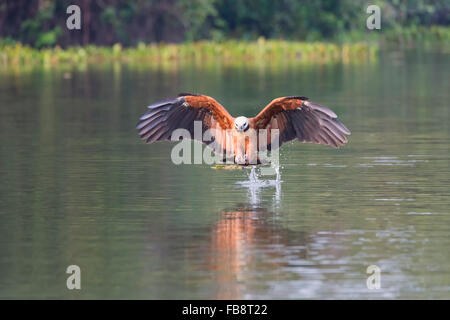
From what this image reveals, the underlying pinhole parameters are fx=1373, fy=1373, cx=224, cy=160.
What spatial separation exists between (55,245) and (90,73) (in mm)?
31534

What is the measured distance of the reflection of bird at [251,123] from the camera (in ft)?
49.0

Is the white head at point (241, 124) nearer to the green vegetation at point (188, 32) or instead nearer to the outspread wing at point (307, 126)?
the outspread wing at point (307, 126)

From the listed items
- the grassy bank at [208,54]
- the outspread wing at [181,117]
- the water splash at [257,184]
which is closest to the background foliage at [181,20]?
the grassy bank at [208,54]

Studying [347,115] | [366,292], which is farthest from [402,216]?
[347,115]

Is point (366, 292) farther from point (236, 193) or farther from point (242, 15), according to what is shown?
point (242, 15)

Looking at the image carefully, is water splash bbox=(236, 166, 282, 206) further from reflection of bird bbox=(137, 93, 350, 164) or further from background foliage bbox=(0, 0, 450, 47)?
background foliage bbox=(0, 0, 450, 47)

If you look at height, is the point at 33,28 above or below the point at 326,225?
above

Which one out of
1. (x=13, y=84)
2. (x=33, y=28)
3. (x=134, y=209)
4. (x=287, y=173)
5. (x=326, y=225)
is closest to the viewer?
(x=326, y=225)

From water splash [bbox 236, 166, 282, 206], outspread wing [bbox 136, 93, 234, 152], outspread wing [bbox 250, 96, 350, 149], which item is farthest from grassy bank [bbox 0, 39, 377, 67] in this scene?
outspread wing [bbox 250, 96, 350, 149]

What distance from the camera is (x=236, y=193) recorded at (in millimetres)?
15438

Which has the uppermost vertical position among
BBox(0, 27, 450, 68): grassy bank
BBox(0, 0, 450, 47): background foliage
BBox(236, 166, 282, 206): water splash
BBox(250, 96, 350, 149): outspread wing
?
BBox(0, 0, 450, 47): background foliage

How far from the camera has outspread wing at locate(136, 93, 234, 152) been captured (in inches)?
591

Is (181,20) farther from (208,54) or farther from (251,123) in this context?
(251,123)

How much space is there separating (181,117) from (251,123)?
0.90 meters
